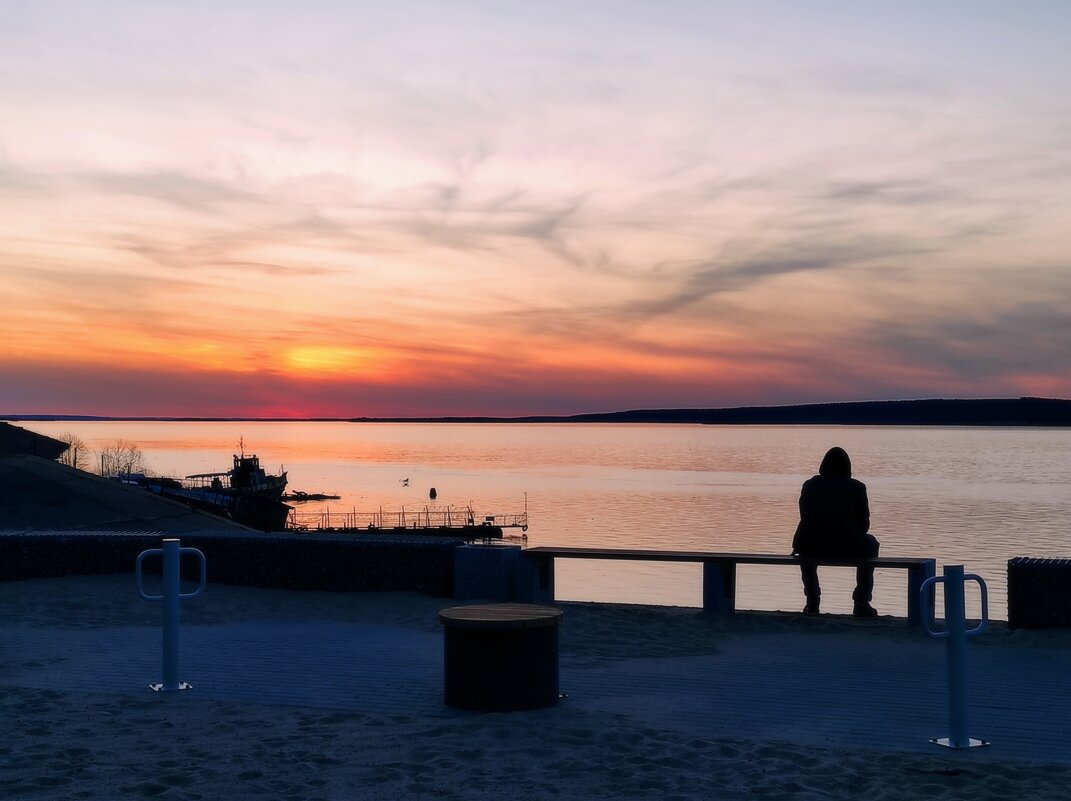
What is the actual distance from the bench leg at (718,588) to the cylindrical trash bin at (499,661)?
4.59 meters

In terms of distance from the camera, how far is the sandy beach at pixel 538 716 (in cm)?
587

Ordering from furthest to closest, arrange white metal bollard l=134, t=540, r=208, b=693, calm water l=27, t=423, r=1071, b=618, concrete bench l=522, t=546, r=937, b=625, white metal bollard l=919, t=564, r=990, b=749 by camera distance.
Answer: calm water l=27, t=423, r=1071, b=618
concrete bench l=522, t=546, r=937, b=625
white metal bollard l=134, t=540, r=208, b=693
white metal bollard l=919, t=564, r=990, b=749

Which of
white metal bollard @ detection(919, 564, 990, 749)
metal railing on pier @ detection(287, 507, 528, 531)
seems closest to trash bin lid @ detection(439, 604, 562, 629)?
white metal bollard @ detection(919, 564, 990, 749)

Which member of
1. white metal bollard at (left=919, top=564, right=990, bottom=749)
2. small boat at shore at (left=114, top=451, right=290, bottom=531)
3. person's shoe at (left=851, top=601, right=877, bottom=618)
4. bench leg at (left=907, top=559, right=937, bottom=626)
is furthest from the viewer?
small boat at shore at (left=114, top=451, right=290, bottom=531)

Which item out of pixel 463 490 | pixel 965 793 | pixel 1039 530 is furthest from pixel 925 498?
pixel 965 793

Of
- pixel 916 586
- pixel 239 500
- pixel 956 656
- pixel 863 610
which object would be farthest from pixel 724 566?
pixel 239 500

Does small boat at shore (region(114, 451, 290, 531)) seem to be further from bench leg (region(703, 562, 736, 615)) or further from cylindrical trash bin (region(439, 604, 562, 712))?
cylindrical trash bin (region(439, 604, 562, 712))

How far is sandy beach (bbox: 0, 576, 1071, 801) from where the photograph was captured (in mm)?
5871

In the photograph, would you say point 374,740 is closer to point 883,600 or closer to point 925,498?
point 883,600

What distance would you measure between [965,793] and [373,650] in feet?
17.5

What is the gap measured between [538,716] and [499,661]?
1.45 ft

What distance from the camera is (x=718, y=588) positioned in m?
11.9

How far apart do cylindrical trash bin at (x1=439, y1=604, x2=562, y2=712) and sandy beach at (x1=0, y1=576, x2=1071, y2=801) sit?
6.0 inches

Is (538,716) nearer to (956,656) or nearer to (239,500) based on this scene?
(956,656)
